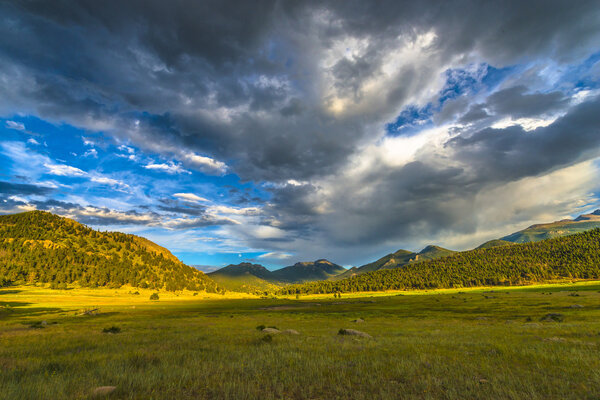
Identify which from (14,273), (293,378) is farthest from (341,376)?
(14,273)

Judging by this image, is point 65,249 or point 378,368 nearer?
point 378,368

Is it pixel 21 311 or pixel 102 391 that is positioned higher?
pixel 102 391

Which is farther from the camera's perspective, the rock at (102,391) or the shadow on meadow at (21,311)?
the shadow on meadow at (21,311)

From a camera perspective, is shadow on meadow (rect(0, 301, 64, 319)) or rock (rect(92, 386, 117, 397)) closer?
rock (rect(92, 386, 117, 397))

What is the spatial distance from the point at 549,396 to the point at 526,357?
6.58 m

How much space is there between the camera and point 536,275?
635ft

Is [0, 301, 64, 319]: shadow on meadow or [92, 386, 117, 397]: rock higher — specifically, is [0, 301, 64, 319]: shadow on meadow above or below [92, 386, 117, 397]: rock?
below

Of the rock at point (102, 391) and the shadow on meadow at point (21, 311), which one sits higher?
the rock at point (102, 391)

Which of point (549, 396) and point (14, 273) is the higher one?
point (14, 273)

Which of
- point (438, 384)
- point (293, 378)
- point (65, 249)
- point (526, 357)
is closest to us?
point (438, 384)

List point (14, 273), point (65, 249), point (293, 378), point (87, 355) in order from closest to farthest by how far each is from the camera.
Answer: point (293, 378) < point (87, 355) < point (14, 273) < point (65, 249)

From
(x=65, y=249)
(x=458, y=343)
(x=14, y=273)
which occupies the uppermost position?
(x=65, y=249)

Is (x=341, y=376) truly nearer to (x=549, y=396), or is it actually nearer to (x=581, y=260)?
(x=549, y=396)

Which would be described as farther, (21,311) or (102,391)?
(21,311)
